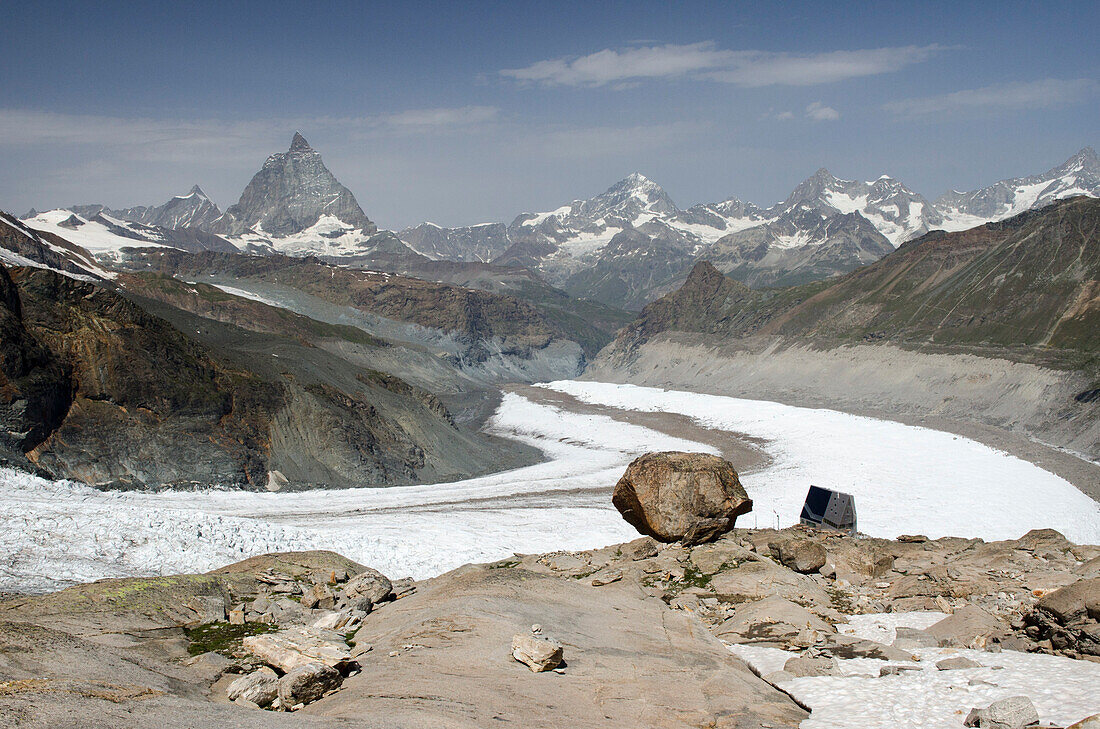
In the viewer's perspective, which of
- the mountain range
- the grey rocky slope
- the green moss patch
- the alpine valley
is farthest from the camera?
the mountain range

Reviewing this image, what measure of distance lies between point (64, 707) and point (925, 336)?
406ft

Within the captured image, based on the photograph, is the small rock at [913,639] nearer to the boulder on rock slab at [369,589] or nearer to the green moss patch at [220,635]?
the boulder on rock slab at [369,589]

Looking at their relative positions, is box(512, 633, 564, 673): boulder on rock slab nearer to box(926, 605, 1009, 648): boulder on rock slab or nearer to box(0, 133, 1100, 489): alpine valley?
box(926, 605, 1009, 648): boulder on rock slab

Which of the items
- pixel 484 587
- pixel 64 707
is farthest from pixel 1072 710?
pixel 64 707

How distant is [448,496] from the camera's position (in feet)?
149

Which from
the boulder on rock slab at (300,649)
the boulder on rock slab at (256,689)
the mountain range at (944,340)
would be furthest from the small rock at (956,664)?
the mountain range at (944,340)

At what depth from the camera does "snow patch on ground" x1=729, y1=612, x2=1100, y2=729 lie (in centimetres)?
1004

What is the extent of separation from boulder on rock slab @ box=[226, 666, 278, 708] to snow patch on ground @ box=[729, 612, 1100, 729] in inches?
290

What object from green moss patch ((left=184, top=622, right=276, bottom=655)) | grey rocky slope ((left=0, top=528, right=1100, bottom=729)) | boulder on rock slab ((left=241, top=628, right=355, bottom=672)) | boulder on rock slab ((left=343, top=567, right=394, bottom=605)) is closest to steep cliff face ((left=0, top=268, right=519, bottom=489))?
grey rocky slope ((left=0, top=528, right=1100, bottom=729))

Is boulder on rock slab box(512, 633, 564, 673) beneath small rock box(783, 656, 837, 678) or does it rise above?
above

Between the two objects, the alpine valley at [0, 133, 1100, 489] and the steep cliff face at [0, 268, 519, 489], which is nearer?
the steep cliff face at [0, 268, 519, 489]

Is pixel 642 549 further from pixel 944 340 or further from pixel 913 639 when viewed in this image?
pixel 944 340

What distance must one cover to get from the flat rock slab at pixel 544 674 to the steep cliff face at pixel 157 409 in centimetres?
2752

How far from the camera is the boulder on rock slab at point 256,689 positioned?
31.2ft
